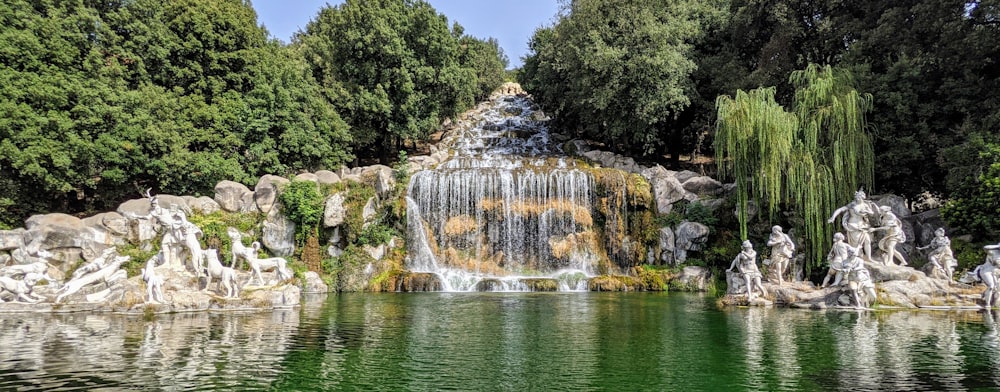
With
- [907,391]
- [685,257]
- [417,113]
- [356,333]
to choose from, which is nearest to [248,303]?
[356,333]

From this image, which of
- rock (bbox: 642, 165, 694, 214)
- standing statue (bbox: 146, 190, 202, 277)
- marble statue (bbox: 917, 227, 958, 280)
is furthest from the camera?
rock (bbox: 642, 165, 694, 214)

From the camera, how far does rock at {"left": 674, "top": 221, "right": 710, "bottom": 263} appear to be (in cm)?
2341

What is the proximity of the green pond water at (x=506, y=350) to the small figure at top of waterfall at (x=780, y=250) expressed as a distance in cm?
244

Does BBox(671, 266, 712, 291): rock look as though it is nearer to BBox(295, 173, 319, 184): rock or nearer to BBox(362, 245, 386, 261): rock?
BBox(362, 245, 386, 261): rock

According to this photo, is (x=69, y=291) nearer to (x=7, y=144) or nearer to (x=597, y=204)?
(x=7, y=144)

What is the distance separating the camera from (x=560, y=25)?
33.6 meters

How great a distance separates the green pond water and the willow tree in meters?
5.70

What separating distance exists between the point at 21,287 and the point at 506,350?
13492 millimetres

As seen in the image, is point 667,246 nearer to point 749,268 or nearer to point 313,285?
point 749,268

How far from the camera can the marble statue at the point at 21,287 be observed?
50.2 feet

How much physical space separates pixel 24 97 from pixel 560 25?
80.2 feet

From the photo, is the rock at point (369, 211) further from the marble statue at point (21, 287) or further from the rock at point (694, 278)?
the rock at point (694, 278)

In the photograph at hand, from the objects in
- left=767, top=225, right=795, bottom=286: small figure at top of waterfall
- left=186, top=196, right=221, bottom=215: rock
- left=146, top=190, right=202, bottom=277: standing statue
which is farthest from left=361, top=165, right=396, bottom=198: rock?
left=767, top=225, right=795, bottom=286: small figure at top of waterfall

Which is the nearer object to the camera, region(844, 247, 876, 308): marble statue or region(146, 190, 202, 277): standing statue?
region(844, 247, 876, 308): marble statue
